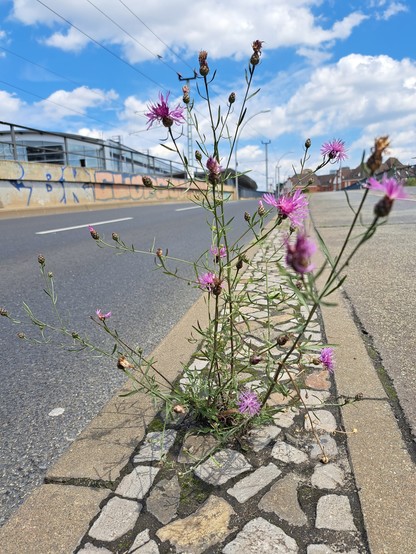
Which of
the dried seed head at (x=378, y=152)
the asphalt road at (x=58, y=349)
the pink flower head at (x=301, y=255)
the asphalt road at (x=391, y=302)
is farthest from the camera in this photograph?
the asphalt road at (x=391, y=302)

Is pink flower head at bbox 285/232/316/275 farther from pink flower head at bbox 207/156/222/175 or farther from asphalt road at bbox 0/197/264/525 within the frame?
asphalt road at bbox 0/197/264/525

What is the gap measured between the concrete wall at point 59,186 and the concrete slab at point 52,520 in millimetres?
10086

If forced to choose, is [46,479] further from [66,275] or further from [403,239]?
[403,239]

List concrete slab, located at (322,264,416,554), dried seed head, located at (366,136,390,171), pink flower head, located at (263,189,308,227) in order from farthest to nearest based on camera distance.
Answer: pink flower head, located at (263,189,308,227)
concrete slab, located at (322,264,416,554)
dried seed head, located at (366,136,390,171)

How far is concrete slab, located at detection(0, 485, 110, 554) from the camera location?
1.34 m

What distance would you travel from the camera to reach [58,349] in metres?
2.88

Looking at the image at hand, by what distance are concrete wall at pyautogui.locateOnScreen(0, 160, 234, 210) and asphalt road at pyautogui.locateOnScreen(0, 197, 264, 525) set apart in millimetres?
5701

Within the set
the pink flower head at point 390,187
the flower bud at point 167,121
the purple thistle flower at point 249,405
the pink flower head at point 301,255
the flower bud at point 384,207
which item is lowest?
the purple thistle flower at point 249,405

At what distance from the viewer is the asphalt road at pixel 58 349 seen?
1846mm

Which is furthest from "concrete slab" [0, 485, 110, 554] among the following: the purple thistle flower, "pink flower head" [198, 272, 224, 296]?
"pink flower head" [198, 272, 224, 296]

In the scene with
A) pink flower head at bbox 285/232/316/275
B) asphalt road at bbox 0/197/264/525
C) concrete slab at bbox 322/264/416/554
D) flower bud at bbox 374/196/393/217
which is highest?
flower bud at bbox 374/196/393/217

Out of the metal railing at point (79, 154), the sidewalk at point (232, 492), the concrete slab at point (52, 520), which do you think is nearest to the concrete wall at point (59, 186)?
the metal railing at point (79, 154)

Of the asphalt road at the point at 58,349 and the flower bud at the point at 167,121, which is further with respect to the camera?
the asphalt road at the point at 58,349

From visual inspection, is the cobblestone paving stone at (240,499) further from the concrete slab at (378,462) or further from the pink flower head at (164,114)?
the pink flower head at (164,114)
